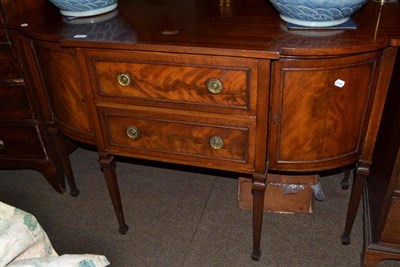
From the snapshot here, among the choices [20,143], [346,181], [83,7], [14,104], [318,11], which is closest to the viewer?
[318,11]

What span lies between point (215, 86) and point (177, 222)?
→ 83cm

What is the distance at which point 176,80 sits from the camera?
127 cm

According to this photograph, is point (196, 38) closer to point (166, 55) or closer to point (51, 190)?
point (166, 55)

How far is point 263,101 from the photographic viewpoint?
1213mm

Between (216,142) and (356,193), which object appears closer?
(216,142)

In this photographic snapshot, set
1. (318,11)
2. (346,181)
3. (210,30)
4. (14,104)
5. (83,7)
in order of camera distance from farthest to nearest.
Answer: (346,181) < (14,104) < (83,7) < (210,30) < (318,11)

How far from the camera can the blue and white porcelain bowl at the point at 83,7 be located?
1.40 metres

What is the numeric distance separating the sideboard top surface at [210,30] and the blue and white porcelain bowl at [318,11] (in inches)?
1.2

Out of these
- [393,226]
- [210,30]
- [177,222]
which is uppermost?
[210,30]

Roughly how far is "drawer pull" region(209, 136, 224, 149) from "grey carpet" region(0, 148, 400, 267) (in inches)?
21.9

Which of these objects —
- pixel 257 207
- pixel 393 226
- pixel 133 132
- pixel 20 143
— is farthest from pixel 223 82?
pixel 20 143

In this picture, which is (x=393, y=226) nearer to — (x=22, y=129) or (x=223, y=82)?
(x=223, y=82)

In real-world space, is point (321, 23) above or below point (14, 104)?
above

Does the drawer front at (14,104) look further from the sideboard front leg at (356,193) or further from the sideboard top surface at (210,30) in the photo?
the sideboard front leg at (356,193)
